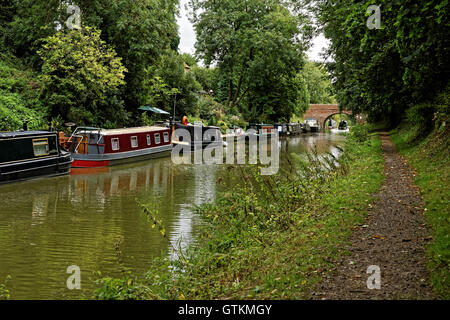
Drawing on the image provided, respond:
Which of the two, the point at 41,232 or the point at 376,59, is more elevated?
the point at 376,59

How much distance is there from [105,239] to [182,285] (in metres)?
3.91

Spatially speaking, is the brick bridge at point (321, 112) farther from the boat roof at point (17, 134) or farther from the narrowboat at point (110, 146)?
the boat roof at point (17, 134)

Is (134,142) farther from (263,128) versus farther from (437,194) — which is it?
(263,128)

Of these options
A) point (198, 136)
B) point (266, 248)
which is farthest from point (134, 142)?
point (266, 248)

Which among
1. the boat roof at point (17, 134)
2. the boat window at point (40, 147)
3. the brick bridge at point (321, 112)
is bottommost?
the boat window at point (40, 147)

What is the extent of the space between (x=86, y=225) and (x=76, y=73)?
13359 millimetres

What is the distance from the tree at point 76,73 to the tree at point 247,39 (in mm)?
18456

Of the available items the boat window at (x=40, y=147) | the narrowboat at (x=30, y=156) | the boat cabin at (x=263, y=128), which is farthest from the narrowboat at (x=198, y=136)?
the boat cabin at (x=263, y=128)

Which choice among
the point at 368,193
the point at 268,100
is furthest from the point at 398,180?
the point at 268,100

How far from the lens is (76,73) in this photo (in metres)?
21.5

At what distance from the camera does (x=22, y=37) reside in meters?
24.7

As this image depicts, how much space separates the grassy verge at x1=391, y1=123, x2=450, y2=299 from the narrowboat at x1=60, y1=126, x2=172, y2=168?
11.7 metres

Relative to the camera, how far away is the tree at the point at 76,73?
2136 centimetres
